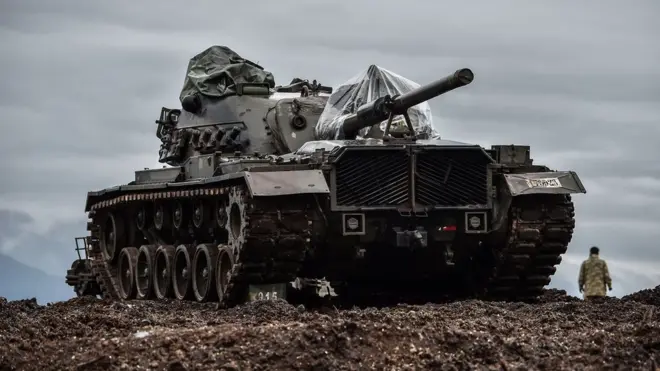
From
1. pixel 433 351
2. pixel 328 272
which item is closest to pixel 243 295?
pixel 328 272

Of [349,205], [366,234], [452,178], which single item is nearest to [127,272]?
[366,234]

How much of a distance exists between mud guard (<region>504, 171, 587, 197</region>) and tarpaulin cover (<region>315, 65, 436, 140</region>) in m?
2.19

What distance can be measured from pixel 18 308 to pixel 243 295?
2.88 m

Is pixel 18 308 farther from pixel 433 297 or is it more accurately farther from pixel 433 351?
pixel 433 351

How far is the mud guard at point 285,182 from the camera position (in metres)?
17.7

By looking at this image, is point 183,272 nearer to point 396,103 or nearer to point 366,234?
point 366,234

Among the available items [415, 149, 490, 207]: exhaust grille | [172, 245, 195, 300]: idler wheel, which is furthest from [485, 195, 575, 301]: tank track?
[172, 245, 195, 300]: idler wheel

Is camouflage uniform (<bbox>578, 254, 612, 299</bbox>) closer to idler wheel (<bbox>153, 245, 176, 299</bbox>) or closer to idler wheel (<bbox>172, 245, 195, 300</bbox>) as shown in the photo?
idler wheel (<bbox>172, 245, 195, 300</bbox>)

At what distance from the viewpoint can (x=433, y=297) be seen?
2105 cm

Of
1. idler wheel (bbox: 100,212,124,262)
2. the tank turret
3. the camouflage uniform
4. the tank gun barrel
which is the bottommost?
the camouflage uniform

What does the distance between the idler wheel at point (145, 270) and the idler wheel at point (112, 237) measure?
55.7 inches

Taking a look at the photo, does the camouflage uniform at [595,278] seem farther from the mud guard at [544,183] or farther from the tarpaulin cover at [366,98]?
the tarpaulin cover at [366,98]

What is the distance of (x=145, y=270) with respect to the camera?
2377 cm

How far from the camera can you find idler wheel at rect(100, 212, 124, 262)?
25047 mm
